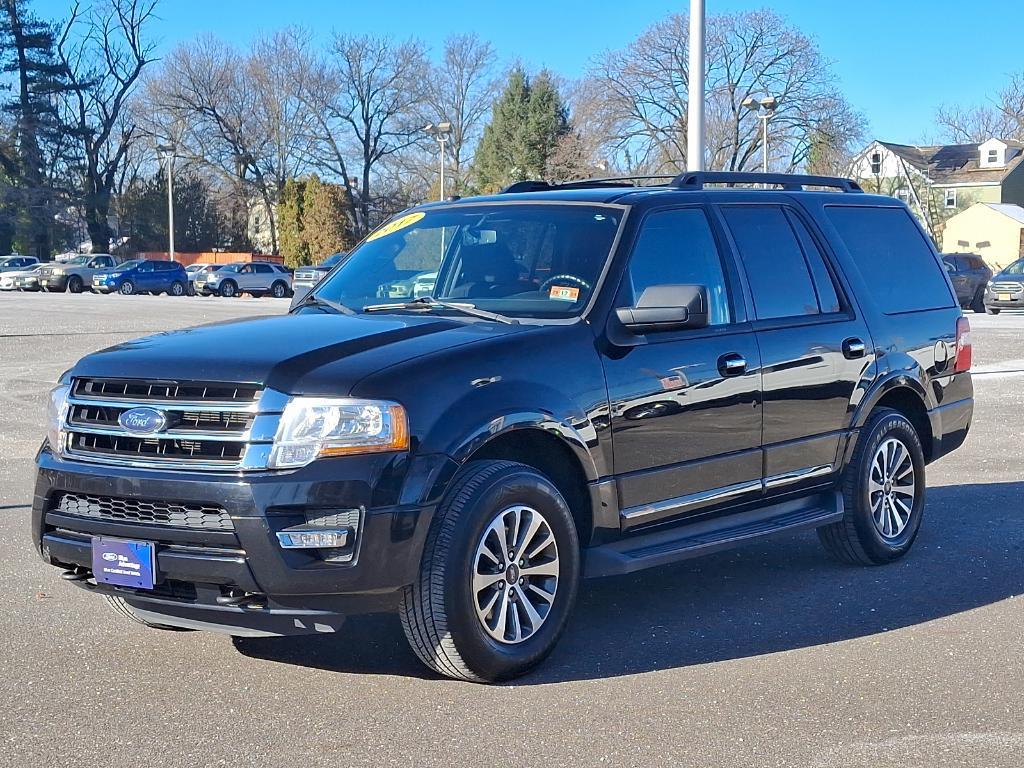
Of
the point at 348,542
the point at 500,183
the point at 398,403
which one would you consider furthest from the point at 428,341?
the point at 500,183

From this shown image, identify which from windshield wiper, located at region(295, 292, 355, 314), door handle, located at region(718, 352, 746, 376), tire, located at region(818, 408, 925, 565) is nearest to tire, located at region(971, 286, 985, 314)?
tire, located at region(818, 408, 925, 565)

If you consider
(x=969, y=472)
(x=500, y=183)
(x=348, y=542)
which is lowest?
(x=969, y=472)

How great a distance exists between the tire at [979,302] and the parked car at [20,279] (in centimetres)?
3795

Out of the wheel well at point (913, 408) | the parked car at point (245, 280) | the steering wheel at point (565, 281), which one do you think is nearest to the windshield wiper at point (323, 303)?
the steering wheel at point (565, 281)

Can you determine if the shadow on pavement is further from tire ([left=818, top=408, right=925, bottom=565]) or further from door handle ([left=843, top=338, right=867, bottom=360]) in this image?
door handle ([left=843, top=338, right=867, bottom=360])

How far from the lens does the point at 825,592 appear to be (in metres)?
6.42

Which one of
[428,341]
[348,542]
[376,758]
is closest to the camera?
[376,758]

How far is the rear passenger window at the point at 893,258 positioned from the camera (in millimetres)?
7121

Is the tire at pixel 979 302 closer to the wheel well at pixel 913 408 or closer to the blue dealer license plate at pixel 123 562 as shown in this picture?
the wheel well at pixel 913 408

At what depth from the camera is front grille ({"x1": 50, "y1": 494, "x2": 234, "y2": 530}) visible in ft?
14.8

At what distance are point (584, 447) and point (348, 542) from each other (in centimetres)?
114

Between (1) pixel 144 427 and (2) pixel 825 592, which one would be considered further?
(2) pixel 825 592

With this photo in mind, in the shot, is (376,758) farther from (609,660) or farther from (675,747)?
(609,660)

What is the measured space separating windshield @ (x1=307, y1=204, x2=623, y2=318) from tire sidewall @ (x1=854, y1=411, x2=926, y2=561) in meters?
2.01
